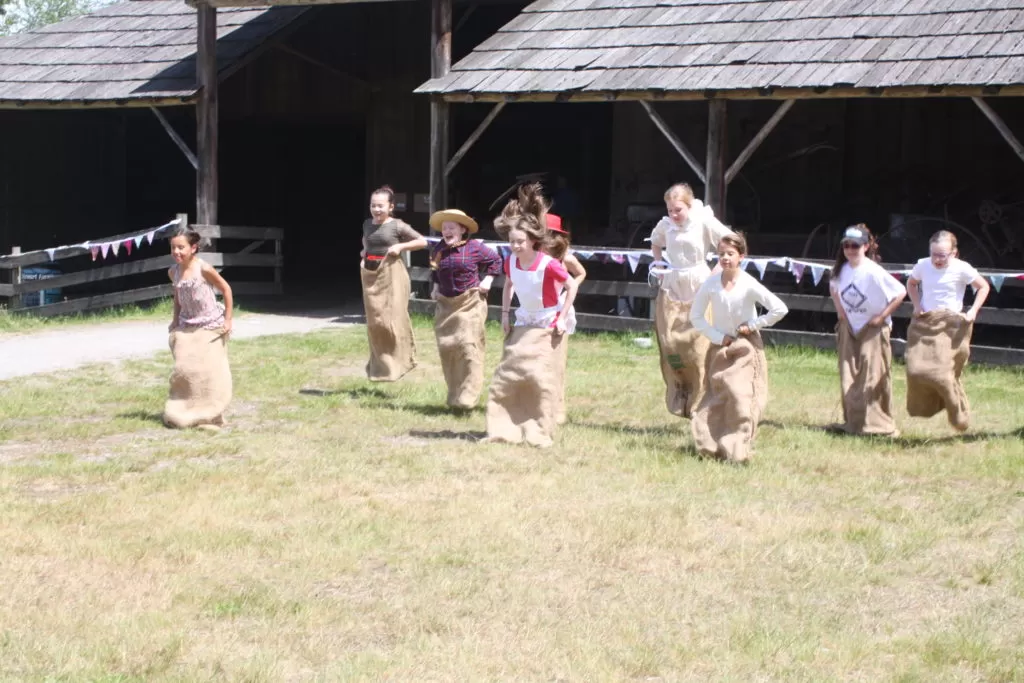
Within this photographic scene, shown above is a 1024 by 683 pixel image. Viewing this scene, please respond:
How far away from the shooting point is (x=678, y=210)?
9.70m

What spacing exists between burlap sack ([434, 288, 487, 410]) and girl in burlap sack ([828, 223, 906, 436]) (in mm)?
2394

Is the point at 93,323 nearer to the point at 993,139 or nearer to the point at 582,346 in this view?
the point at 582,346

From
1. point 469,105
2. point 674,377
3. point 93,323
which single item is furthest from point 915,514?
point 469,105

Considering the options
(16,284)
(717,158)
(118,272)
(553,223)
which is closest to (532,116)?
(717,158)

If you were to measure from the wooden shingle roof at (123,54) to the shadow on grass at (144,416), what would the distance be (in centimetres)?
782

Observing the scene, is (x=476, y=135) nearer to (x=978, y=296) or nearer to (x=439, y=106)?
(x=439, y=106)

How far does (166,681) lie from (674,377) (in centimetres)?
564

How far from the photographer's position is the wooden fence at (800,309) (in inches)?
513

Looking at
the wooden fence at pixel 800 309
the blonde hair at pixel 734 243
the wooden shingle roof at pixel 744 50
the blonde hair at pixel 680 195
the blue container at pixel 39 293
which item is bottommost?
the blue container at pixel 39 293

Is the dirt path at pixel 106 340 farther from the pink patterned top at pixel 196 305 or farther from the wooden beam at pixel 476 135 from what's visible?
the pink patterned top at pixel 196 305

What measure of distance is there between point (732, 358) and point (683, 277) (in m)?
1.24

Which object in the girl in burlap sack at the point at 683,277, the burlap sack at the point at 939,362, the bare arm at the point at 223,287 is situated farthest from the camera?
the girl in burlap sack at the point at 683,277

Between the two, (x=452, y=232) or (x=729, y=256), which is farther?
(x=452, y=232)

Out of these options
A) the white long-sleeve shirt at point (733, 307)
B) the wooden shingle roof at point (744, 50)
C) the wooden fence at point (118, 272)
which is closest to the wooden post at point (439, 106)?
the wooden shingle roof at point (744, 50)
